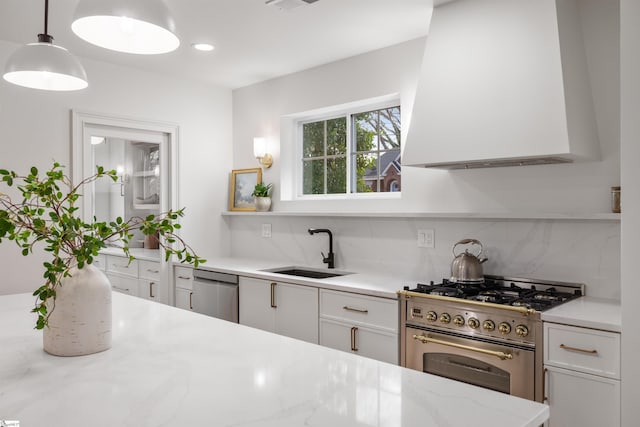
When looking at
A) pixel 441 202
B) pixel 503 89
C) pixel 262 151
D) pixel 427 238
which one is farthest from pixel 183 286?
pixel 503 89

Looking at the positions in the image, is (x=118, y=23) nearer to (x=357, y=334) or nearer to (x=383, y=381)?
(x=383, y=381)

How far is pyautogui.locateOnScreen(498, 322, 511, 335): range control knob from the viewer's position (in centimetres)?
220

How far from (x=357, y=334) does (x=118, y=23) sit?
2021 millimetres

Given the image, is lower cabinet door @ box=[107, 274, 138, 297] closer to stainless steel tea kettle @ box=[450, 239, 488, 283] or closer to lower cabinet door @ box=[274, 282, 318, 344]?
lower cabinet door @ box=[274, 282, 318, 344]

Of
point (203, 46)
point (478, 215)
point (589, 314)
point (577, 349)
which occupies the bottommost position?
point (577, 349)

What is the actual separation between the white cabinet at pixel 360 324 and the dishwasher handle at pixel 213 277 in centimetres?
86

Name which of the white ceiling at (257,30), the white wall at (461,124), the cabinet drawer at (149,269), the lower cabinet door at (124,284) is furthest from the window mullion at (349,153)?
the lower cabinet door at (124,284)

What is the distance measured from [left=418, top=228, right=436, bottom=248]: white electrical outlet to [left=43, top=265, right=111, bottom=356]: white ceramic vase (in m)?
2.18

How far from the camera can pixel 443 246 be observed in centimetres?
307

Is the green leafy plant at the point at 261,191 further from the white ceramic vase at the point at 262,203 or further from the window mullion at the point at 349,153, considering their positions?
the window mullion at the point at 349,153

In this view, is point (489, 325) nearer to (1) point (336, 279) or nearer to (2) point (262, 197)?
(1) point (336, 279)

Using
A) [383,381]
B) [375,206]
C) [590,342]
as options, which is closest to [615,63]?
[590,342]

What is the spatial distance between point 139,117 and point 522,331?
317 centimetres

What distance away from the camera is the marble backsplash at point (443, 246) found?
2.49 meters
